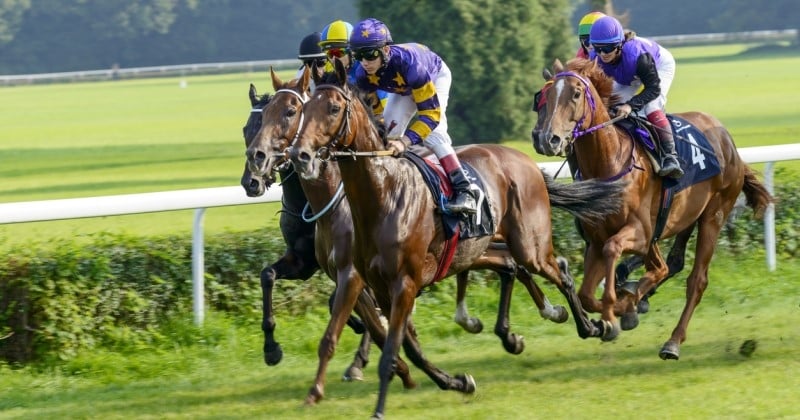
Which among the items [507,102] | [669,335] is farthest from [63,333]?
[507,102]

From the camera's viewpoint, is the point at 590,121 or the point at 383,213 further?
the point at 590,121

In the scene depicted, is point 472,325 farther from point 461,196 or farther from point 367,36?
point 367,36

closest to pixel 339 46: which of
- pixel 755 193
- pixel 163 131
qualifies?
pixel 755 193

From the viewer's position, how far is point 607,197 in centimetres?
558

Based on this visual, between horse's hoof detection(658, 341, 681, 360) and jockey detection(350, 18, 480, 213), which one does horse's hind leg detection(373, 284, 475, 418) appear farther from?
horse's hoof detection(658, 341, 681, 360)

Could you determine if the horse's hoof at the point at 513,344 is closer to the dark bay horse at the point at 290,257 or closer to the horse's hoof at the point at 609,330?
the horse's hoof at the point at 609,330

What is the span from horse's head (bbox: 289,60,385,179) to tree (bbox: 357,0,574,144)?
9.93 m

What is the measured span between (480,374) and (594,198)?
1.00m

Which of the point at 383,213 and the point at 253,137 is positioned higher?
the point at 253,137

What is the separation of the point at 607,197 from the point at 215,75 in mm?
38928

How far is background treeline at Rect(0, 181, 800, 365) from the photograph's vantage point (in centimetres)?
572

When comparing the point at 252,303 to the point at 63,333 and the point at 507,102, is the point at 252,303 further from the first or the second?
the point at 507,102

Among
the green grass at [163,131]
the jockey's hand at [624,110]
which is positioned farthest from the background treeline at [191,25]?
the jockey's hand at [624,110]

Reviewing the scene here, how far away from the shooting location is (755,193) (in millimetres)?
6633
